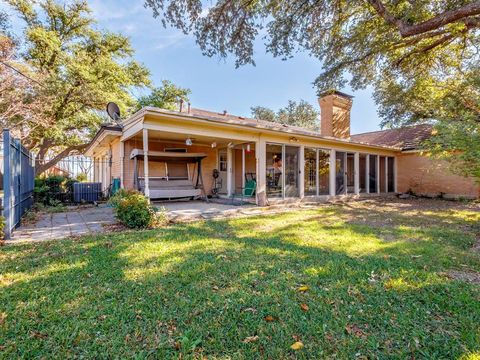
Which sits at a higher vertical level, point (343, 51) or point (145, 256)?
point (343, 51)

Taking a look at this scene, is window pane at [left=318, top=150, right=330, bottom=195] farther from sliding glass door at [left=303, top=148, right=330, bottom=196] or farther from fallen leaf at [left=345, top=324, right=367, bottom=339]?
fallen leaf at [left=345, top=324, right=367, bottom=339]

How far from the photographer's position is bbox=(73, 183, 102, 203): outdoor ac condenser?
33.9ft

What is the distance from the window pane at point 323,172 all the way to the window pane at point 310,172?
0.31m

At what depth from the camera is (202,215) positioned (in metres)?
7.21

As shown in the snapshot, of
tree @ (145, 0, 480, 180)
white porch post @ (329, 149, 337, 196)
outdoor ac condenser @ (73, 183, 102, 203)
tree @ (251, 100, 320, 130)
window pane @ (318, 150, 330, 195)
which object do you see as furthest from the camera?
tree @ (251, 100, 320, 130)

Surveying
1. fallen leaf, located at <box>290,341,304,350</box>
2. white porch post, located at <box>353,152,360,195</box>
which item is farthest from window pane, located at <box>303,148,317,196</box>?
fallen leaf, located at <box>290,341,304,350</box>

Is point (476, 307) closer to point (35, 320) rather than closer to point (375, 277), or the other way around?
point (375, 277)

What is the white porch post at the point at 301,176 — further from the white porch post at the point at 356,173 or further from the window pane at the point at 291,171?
the white porch post at the point at 356,173

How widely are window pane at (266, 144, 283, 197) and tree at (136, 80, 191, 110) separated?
11923 mm

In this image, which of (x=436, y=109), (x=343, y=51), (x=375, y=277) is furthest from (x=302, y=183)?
(x=436, y=109)

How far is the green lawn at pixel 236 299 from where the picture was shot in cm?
193

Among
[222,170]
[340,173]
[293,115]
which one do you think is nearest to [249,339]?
[222,170]

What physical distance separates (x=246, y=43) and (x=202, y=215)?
638 cm

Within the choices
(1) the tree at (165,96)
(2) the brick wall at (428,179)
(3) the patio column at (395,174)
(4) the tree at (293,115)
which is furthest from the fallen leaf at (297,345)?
(4) the tree at (293,115)
